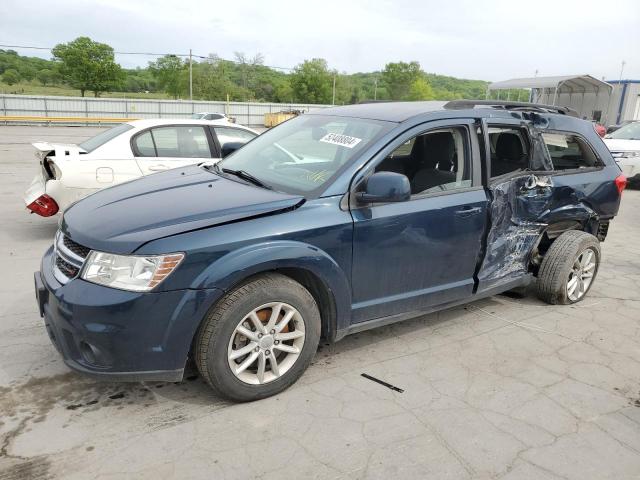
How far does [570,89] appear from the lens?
3047 centimetres

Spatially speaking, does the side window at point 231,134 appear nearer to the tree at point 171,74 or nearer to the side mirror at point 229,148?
the side mirror at point 229,148

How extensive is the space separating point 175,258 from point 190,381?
3.27 ft

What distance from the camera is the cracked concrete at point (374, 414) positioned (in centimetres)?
255

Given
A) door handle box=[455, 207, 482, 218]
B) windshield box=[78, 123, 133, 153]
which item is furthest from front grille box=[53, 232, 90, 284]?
windshield box=[78, 123, 133, 153]

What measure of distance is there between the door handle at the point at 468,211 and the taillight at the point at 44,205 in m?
4.61

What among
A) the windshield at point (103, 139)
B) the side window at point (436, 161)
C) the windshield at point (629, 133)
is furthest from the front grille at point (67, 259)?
the windshield at point (629, 133)

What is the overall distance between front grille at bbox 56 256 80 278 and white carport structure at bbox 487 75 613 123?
27.2 m

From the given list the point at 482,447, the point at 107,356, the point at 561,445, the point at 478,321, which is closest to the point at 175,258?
the point at 107,356

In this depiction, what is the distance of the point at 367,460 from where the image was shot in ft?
8.48

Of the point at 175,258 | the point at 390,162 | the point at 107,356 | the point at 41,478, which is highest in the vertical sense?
the point at 390,162

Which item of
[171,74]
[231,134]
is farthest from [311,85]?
[231,134]

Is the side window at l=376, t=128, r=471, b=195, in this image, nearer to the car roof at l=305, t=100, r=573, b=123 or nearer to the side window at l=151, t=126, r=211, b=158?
the car roof at l=305, t=100, r=573, b=123

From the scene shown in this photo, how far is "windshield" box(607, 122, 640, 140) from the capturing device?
1247 cm

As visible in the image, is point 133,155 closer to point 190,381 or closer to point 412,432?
point 190,381
